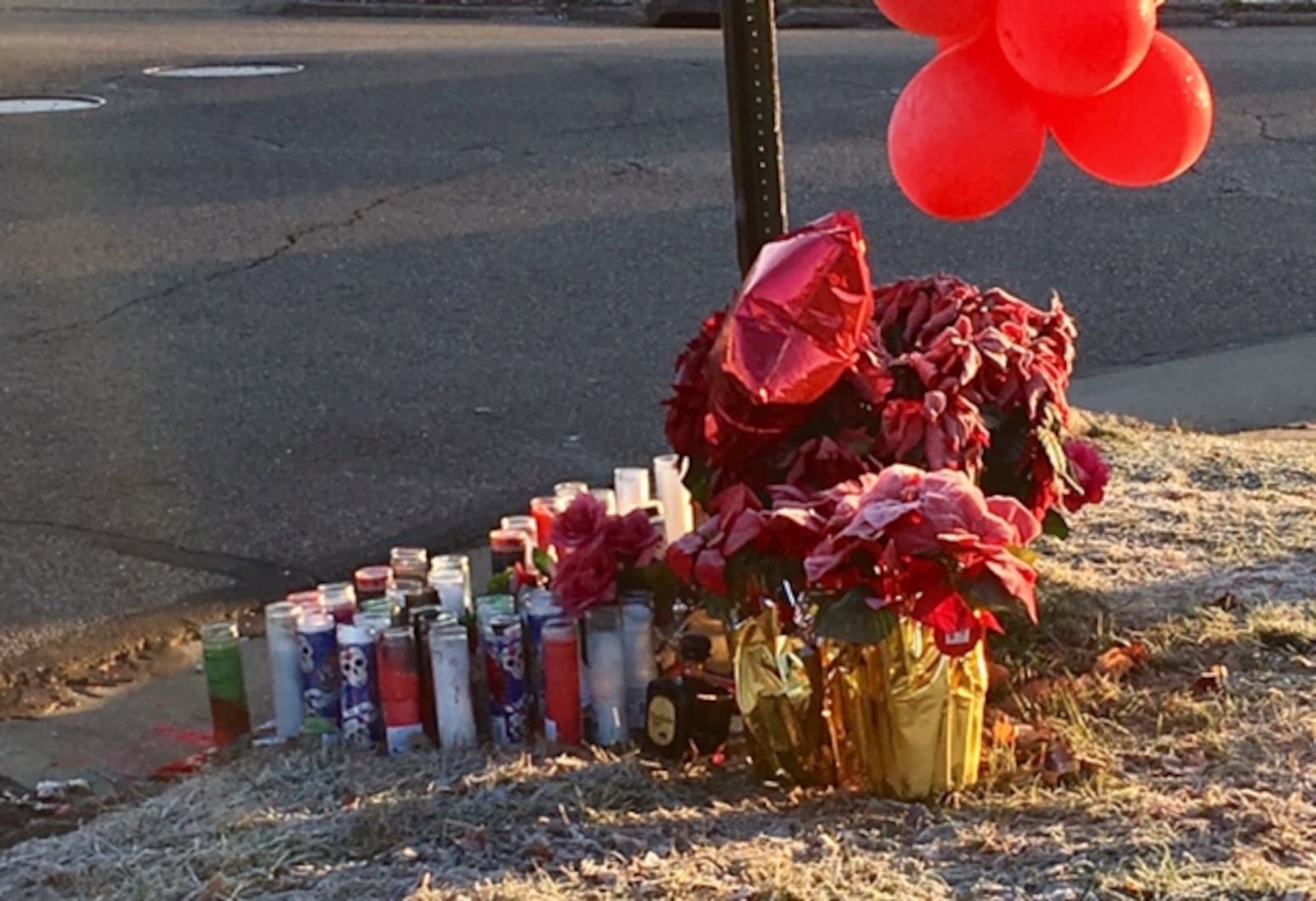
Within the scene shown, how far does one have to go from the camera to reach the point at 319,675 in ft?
11.0

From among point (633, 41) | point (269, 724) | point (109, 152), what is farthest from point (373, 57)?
point (269, 724)

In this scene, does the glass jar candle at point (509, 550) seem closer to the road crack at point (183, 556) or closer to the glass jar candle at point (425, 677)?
the glass jar candle at point (425, 677)

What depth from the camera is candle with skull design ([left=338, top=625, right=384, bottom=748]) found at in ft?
10.8

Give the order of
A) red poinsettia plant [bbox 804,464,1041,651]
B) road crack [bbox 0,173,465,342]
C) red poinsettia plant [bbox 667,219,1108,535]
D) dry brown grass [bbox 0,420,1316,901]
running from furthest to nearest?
road crack [bbox 0,173,465,342] < red poinsettia plant [bbox 667,219,1108,535] < red poinsettia plant [bbox 804,464,1041,651] < dry brown grass [bbox 0,420,1316,901]

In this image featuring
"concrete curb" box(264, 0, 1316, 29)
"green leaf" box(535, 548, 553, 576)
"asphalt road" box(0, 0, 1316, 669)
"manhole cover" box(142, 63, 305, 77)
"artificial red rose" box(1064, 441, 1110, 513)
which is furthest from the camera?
"concrete curb" box(264, 0, 1316, 29)

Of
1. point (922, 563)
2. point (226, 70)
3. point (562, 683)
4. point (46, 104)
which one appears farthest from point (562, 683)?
point (226, 70)

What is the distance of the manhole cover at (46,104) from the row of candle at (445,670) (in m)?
8.65

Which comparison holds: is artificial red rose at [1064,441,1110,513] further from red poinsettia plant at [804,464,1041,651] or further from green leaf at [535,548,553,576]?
green leaf at [535,548,553,576]

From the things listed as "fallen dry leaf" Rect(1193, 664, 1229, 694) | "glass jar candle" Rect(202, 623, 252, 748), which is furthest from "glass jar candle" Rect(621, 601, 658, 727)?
"fallen dry leaf" Rect(1193, 664, 1229, 694)

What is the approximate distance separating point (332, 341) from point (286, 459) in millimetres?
1242

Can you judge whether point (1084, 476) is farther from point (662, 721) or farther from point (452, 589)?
point (452, 589)

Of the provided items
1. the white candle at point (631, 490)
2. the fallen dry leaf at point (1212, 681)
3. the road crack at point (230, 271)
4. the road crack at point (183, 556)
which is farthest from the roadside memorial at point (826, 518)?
the road crack at point (230, 271)

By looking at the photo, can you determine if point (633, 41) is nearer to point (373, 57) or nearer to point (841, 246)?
point (373, 57)

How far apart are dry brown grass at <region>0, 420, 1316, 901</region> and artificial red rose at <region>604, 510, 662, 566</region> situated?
0.43 meters
